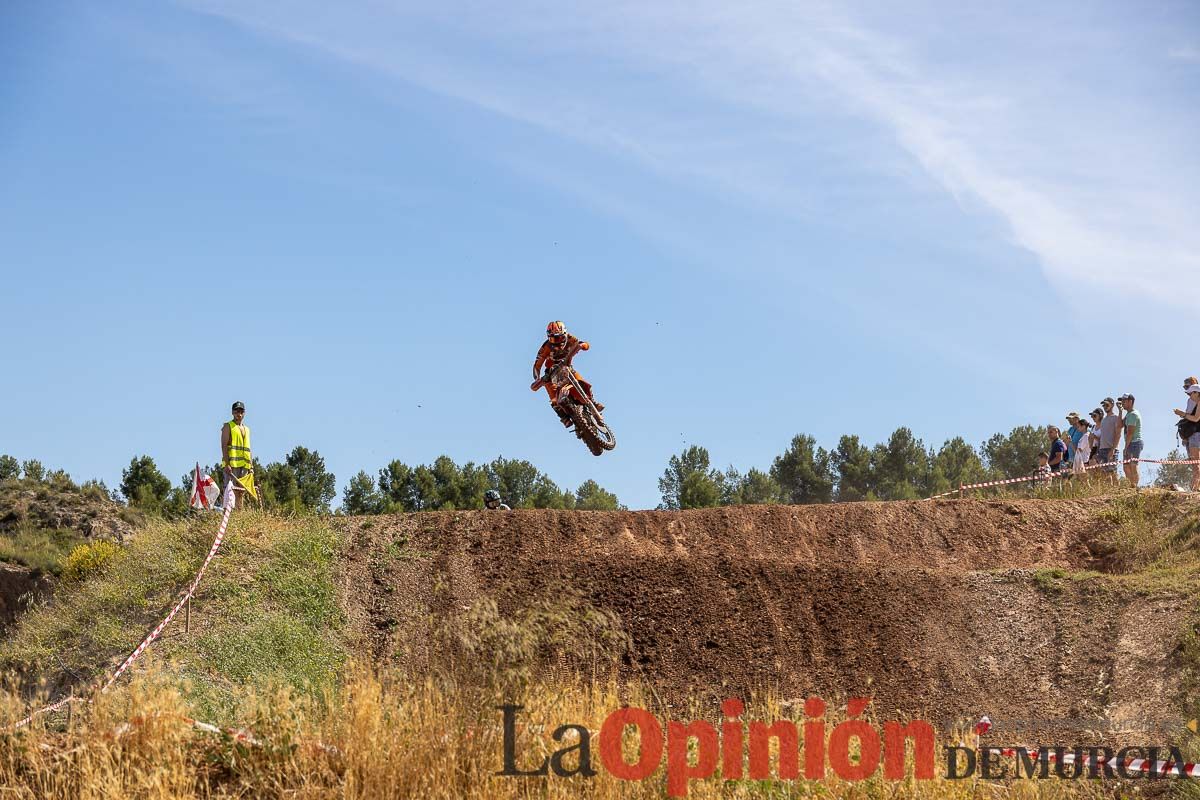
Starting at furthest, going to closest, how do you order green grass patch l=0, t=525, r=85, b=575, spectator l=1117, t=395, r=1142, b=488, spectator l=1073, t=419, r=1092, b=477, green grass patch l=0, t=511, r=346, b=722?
green grass patch l=0, t=525, r=85, b=575, spectator l=1073, t=419, r=1092, b=477, spectator l=1117, t=395, r=1142, b=488, green grass patch l=0, t=511, r=346, b=722

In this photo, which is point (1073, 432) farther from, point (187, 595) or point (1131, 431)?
point (187, 595)

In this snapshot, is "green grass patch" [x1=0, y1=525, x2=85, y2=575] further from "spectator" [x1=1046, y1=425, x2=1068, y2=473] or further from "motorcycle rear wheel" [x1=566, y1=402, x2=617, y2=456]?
"spectator" [x1=1046, y1=425, x2=1068, y2=473]

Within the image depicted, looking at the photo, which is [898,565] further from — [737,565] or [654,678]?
[654,678]

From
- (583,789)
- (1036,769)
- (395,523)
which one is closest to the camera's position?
(583,789)

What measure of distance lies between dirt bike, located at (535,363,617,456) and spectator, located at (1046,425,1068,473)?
9869mm

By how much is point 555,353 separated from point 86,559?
32.9 ft

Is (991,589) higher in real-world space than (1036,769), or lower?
higher

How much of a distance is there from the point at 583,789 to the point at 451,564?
7290 mm

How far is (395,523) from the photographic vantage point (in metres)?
18.1

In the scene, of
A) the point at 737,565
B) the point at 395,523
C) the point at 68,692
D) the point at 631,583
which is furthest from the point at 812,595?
the point at 68,692

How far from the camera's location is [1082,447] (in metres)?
23.3

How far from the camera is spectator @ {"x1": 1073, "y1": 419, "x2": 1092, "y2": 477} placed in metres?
23.1

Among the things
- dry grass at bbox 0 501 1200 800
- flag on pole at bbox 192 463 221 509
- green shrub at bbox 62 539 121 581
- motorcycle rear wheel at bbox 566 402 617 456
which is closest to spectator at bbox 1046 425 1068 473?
motorcycle rear wheel at bbox 566 402 617 456

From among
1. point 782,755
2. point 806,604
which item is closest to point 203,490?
point 806,604
